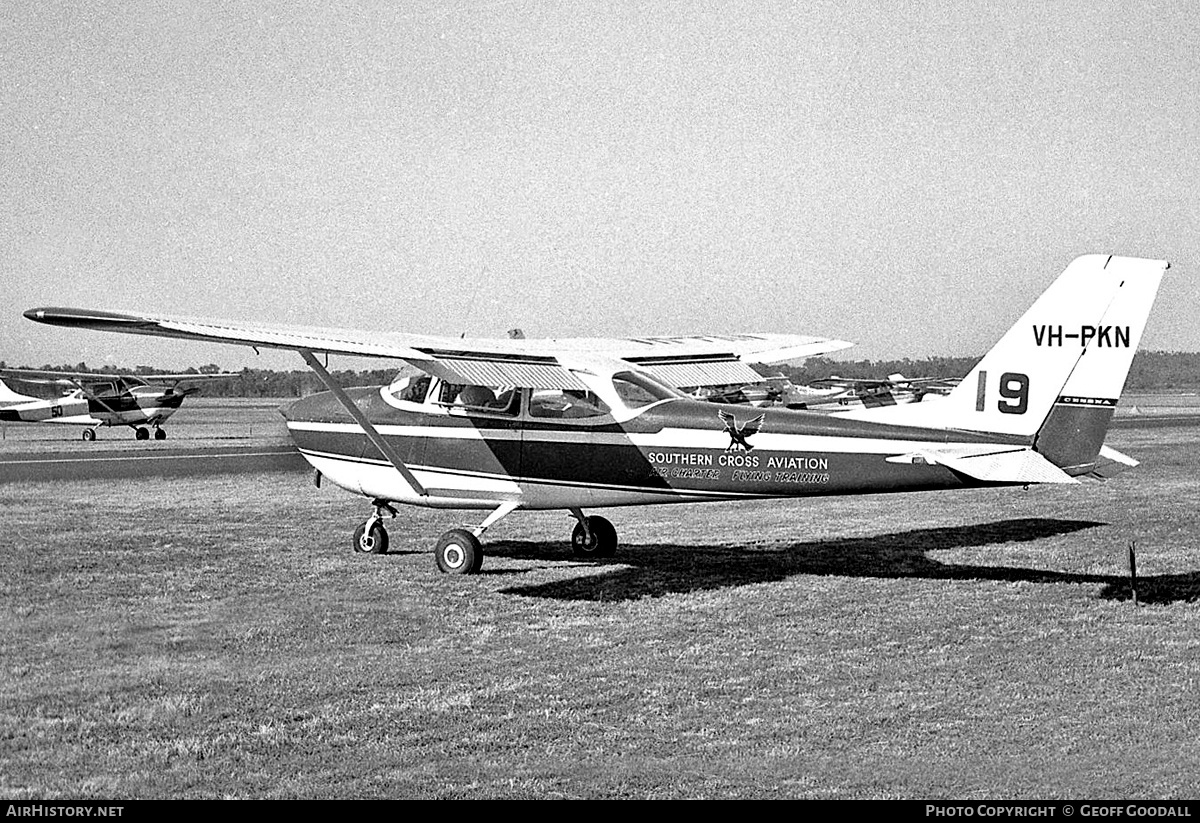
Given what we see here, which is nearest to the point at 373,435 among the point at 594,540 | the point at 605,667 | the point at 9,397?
the point at 594,540

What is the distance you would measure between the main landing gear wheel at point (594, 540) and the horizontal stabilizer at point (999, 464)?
395 cm

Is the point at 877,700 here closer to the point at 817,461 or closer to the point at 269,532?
the point at 817,461

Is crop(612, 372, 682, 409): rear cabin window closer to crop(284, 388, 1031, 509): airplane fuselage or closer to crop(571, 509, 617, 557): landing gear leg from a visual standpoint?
crop(284, 388, 1031, 509): airplane fuselage

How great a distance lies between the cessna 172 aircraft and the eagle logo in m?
0.01

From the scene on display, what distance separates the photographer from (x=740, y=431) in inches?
414

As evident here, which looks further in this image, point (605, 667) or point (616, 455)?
point (616, 455)

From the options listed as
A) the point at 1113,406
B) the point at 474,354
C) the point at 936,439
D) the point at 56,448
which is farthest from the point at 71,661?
the point at 56,448

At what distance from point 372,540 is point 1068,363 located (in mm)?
7437

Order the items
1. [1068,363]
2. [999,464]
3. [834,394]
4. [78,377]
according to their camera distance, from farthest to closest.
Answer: [834,394] → [78,377] → [1068,363] → [999,464]

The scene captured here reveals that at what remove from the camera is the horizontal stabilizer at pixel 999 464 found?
936 cm

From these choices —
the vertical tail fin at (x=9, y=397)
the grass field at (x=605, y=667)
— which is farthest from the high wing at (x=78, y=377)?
the grass field at (x=605, y=667)

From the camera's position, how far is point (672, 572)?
38.5 ft

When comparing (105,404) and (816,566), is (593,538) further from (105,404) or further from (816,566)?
(105,404)
